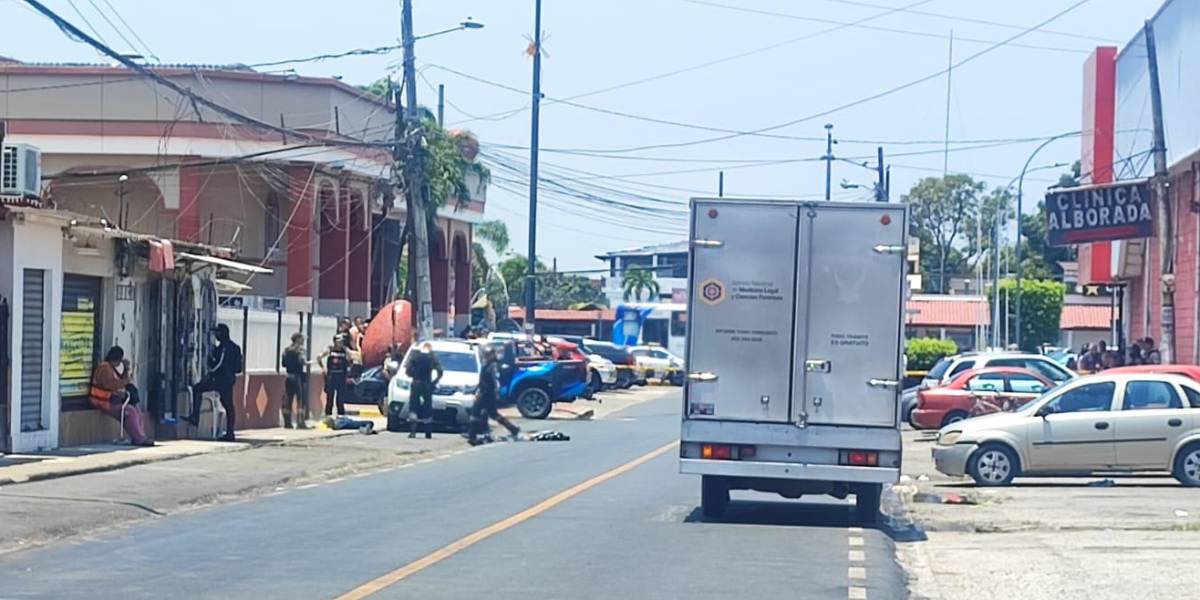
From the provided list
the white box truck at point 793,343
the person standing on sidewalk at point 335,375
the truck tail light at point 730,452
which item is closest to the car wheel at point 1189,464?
the white box truck at point 793,343

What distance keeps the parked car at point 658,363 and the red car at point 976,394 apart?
32.4 meters

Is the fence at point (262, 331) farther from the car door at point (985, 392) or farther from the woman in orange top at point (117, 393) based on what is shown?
the car door at point (985, 392)

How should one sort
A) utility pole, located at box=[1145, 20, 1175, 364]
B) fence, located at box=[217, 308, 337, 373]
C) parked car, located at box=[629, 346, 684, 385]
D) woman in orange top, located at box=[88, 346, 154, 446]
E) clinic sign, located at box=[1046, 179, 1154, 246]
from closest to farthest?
woman in orange top, located at box=[88, 346, 154, 446], utility pole, located at box=[1145, 20, 1175, 364], fence, located at box=[217, 308, 337, 373], clinic sign, located at box=[1046, 179, 1154, 246], parked car, located at box=[629, 346, 684, 385]

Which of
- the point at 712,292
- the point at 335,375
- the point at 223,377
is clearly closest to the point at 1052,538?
the point at 712,292

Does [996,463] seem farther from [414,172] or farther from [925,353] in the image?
[925,353]

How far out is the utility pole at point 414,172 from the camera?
3603 cm

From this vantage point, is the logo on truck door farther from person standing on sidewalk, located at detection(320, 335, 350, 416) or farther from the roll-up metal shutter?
person standing on sidewalk, located at detection(320, 335, 350, 416)

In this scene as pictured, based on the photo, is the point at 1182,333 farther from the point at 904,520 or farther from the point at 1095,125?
the point at 904,520

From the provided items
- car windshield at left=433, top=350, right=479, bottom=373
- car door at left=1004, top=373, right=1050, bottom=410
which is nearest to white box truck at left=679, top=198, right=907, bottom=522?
car door at left=1004, top=373, right=1050, bottom=410

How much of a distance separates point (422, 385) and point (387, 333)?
1056 centimetres

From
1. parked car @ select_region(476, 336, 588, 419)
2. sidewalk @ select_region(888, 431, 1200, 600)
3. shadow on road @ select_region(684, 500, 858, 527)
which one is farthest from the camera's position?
parked car @ select_region(476, 336, 588, 419)

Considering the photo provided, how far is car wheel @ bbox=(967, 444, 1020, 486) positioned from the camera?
2325 centimetres

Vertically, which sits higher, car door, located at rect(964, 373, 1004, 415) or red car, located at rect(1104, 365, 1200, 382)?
red car, located at rect(1104, 365, 1200, 382)

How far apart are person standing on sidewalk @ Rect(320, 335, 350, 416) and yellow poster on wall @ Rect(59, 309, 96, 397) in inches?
385
